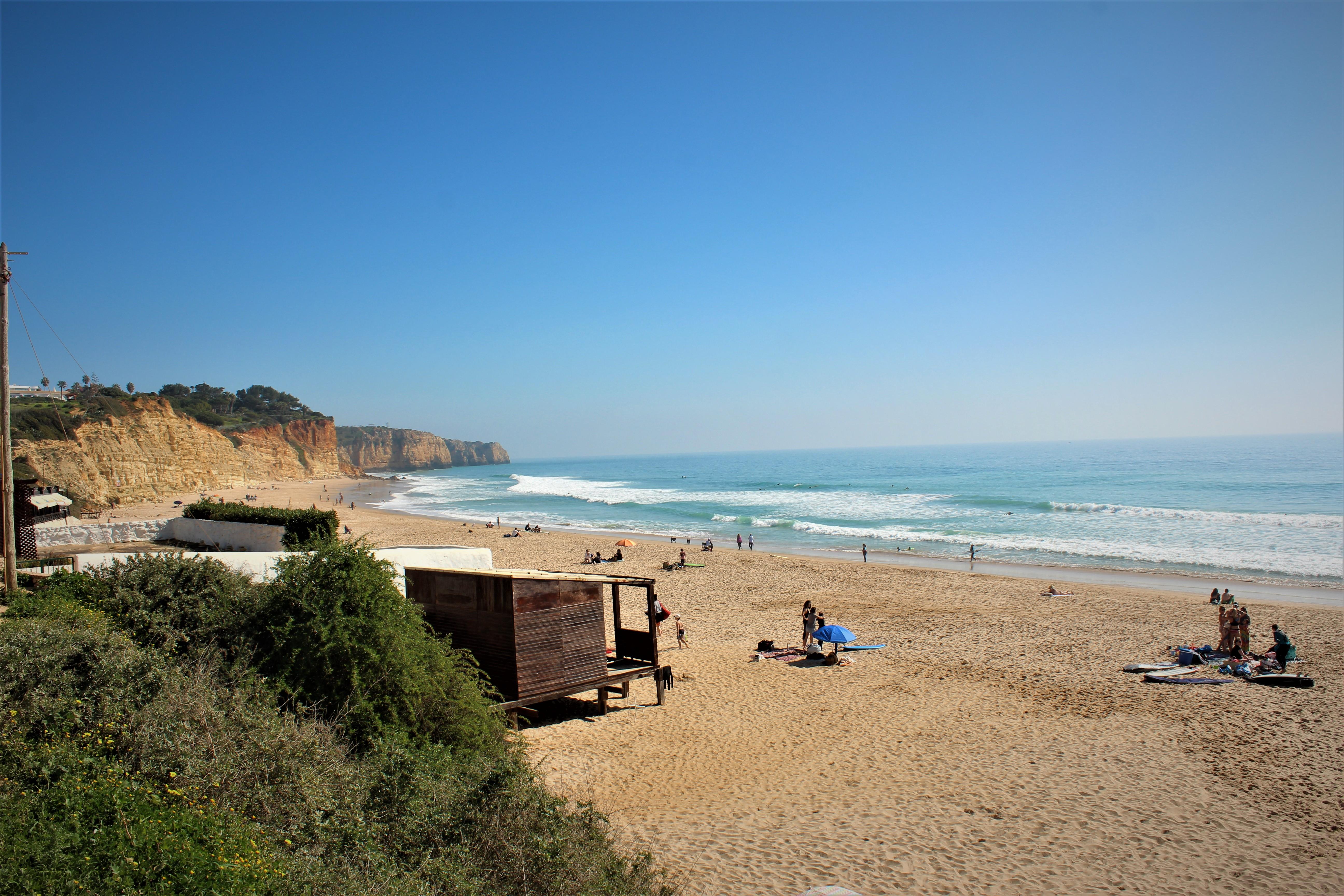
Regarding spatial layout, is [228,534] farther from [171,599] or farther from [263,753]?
[263,753]

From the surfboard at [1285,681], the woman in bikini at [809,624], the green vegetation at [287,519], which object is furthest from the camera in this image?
the woman in bikini at [809,624]

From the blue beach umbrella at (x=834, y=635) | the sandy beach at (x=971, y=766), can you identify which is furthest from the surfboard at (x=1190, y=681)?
the blue beach umbrella at (x=834, y=635)

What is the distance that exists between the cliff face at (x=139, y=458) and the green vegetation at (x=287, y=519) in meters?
24.6

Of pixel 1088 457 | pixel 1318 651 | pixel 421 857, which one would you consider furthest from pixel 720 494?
pixel 1088 457

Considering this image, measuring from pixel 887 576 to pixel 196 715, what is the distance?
24.6 meters

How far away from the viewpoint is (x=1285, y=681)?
1337 cm

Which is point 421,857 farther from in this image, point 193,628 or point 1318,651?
point 1318,651

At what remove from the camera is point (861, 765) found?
32.7ft

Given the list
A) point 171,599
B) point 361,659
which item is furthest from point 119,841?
point 171,599

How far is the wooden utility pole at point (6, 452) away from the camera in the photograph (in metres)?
10.8

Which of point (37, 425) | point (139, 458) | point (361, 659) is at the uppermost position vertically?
point (37, 425)

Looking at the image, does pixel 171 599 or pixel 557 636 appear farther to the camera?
pixel 557 636

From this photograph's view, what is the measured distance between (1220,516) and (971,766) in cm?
4590

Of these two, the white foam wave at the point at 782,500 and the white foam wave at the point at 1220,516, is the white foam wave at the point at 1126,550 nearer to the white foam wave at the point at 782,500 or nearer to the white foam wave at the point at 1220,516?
the white foam wave at the point at 782,500
